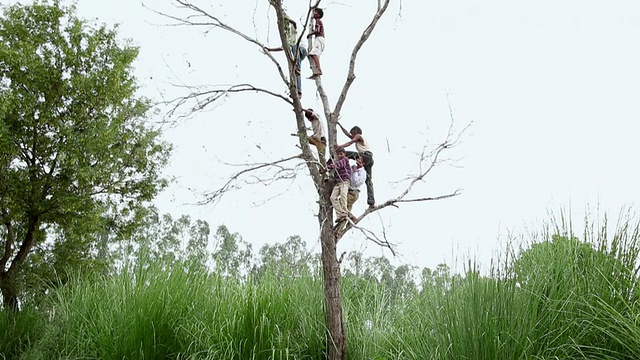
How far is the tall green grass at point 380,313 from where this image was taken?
4.01 m

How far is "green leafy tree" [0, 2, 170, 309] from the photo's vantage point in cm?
1162

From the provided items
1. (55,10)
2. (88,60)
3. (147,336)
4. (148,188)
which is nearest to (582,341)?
(147,336)

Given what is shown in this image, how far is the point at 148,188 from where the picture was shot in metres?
12.8

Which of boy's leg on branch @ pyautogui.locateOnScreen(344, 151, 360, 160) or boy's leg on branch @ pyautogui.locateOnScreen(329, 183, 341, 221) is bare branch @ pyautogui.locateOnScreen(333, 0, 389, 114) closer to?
boy's leg on branch @ pyautogui.locateOnScreen(329, 183, 341, 221)

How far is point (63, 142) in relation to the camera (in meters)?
11.9

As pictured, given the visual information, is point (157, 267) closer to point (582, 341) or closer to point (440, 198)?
point (440, 198)

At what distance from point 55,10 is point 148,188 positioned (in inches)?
157

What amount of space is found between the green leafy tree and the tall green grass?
4.79 metres

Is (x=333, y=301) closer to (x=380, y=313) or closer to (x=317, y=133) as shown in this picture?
(x=380, y=313)

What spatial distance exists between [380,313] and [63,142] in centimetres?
829

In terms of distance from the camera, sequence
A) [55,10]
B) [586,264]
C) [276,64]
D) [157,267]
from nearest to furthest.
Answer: [586,264]
[276,64]
[157,267]
[55,10]

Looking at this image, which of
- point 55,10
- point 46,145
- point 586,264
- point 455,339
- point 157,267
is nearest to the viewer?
point 455,339

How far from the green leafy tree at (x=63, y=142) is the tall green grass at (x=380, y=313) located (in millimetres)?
4790

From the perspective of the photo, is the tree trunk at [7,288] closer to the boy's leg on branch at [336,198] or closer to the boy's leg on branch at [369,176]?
the boy's leg on branch at [369,176]
